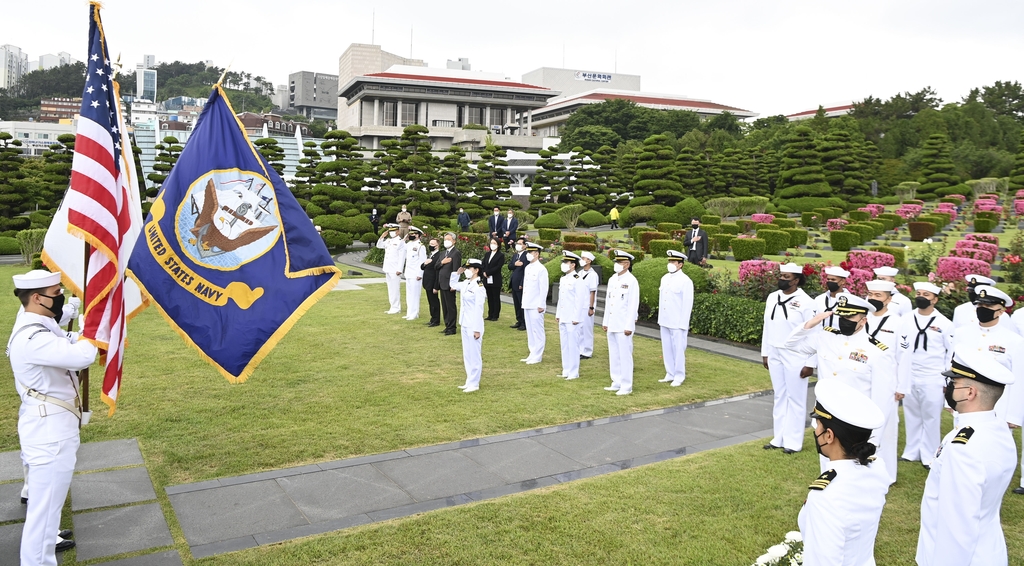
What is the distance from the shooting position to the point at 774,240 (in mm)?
22047

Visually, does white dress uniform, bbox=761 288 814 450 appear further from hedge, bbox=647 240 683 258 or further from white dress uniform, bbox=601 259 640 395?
hedge, bbox=647 240 683 258

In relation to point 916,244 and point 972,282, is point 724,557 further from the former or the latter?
point 916,244

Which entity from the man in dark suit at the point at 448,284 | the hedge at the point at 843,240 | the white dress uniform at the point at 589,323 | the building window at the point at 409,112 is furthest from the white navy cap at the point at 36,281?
the building window at the point at 409,112

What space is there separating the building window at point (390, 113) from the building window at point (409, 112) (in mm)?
755

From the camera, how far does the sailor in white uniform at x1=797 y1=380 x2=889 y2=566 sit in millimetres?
2566

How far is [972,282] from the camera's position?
693 centimetres

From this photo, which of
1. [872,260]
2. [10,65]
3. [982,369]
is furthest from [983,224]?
[10,65]

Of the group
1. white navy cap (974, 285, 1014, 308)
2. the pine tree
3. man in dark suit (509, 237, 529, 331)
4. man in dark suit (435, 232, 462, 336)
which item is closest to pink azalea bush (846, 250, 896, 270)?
man in dark suit (509, 237, 529, 331)

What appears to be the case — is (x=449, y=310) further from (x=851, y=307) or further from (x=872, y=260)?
(x=872, y=260)

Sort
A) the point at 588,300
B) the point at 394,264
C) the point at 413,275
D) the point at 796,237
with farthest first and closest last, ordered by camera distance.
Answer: the point at 796,237 → the point at 394,264 → the point at 413,275 → the point at 588,300

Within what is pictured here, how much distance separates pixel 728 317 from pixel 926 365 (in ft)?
19.6

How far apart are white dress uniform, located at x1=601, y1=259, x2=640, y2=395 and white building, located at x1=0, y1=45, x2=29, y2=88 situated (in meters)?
189

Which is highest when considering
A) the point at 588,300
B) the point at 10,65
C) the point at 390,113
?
the point at 10,65

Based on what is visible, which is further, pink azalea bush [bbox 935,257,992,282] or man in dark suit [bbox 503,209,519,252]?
man in dark suit [bbox 503,209,519,252]
